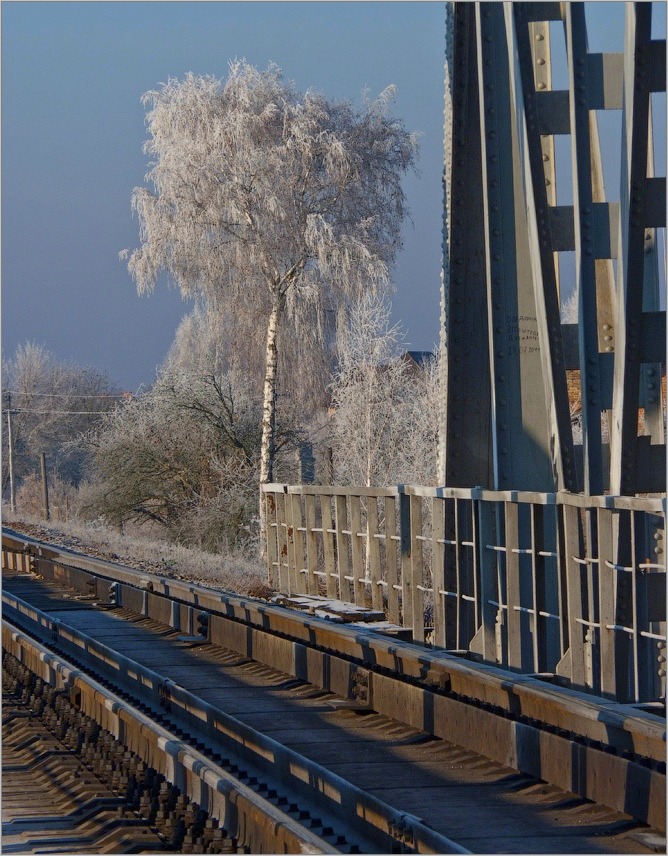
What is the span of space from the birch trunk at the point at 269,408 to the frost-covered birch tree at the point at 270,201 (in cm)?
4

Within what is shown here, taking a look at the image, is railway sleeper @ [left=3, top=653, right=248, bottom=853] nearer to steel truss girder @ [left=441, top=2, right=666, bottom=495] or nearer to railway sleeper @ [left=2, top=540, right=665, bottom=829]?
railway sleeper @ [left=2, top=540, right=665, bottom=829]

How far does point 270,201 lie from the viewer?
1016 inches

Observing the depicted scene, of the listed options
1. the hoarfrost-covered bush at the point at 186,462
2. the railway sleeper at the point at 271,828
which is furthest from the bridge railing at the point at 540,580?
the hoarfrost-covered bush at the point at 186,462

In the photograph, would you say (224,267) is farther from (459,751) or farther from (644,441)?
(459,751)

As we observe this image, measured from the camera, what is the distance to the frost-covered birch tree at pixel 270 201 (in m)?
26.0

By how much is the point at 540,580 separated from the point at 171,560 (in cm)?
1229

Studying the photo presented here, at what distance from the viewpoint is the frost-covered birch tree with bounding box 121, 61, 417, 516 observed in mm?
26000

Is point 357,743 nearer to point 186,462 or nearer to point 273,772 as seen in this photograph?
point 273,772

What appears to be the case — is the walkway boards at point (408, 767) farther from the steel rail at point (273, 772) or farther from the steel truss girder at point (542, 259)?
the steel truss girder at point (542, 259)

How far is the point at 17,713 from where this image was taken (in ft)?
25.4

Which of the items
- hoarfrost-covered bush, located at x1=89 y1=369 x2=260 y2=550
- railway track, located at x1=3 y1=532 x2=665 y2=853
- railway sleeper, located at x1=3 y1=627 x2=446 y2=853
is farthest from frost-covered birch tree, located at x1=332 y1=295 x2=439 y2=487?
railway sleeper, located at x1=3 y1=627 x2=446 y2=853

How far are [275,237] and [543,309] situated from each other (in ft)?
62.4

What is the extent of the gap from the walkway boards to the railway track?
0.5 inches

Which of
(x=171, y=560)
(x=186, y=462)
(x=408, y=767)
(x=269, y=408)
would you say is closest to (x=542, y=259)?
(x=408, y=767)
